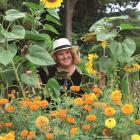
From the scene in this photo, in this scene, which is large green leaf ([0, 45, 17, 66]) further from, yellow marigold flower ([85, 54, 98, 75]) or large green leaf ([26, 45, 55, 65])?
yellow marigold flower ([85, 54, 98, 75])

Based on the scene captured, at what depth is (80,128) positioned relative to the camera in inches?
83.4

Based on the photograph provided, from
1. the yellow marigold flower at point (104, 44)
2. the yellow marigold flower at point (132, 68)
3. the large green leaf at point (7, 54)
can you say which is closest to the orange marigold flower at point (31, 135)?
the large green leaf at point (7, 54)

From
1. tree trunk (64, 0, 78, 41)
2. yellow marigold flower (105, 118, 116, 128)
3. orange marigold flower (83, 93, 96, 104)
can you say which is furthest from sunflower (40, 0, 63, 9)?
tree trunk (64, 0, 78, 41)

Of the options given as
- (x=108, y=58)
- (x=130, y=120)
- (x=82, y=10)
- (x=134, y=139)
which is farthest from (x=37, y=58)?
(x=82, y=10)

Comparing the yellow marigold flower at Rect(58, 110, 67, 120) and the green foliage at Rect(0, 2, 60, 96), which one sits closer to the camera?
the yellow marigold flower at Rect(58, 110, 67, 120)

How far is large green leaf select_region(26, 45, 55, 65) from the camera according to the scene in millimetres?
2547

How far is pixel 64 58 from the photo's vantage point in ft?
13.2

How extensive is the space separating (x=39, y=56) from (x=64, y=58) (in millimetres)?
1451

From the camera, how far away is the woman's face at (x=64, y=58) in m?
3.94

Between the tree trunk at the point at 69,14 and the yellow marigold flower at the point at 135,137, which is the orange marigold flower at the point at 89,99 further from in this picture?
the tree trunk at the point at 69,14

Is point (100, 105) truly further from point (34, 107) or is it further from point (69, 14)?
point (69, 14)

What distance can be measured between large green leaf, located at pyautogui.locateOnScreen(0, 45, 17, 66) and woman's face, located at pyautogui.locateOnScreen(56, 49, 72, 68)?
1.40 m

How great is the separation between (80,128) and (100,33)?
635 mm

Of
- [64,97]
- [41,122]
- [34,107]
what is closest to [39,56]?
[64,97]
